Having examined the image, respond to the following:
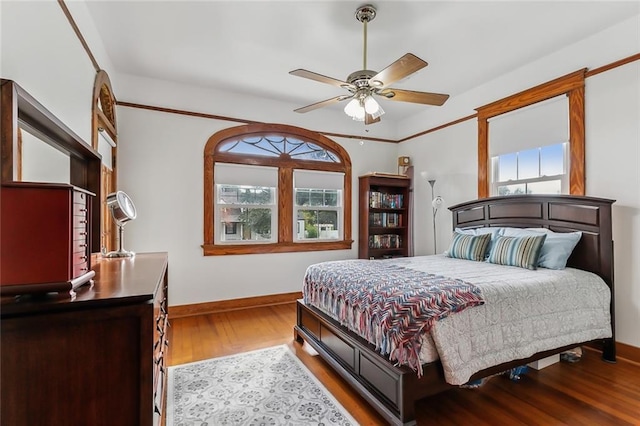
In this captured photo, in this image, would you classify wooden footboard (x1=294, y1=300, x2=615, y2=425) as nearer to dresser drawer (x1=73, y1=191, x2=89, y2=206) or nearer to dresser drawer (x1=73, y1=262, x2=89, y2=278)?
dresser drawer (x1=73, y1=262, x2=89, y2=278)

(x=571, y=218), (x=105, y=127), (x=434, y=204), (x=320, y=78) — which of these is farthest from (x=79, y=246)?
(x=434, y=204)

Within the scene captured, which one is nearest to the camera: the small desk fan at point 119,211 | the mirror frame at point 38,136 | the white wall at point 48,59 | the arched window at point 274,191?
the mirror frame at point 38,136

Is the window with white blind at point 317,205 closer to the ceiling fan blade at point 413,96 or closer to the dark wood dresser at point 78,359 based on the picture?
the ceiling fan blade at point 413,96

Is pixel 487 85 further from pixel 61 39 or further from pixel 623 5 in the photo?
pixel 61 39

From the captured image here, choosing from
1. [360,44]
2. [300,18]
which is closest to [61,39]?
[300,18]

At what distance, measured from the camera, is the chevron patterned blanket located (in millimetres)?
1795

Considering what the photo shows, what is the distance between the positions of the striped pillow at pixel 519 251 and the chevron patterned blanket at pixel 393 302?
3.34ft

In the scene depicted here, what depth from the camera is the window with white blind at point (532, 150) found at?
3.26 m

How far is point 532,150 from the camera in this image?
11.6 feet

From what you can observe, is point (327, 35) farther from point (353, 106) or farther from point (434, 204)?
point (434, 204)

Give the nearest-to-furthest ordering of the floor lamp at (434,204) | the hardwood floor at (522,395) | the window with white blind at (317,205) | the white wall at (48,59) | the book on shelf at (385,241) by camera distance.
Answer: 1. the white wall at (48,59)
2. the hardwood floor at (522,395)
3. the floor lamp at (434,204)
4. the window with white blind at (317,205)
5. the book on shelf at (385,241)

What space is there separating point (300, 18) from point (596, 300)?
347cm

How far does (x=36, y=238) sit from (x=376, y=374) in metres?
1.90

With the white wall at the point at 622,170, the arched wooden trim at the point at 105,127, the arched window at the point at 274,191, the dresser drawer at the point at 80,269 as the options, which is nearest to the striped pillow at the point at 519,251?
the white wall at the point at 622,170
